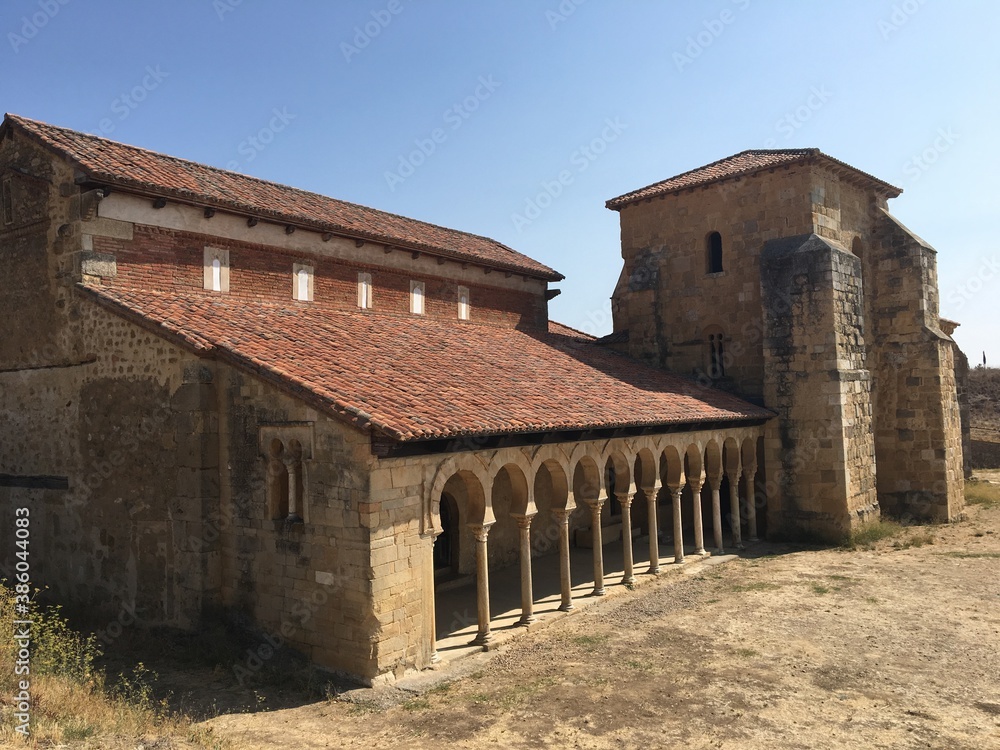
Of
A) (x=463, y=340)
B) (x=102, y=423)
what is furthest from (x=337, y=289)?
(x=102, y=423)

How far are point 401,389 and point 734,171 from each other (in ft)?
42.9

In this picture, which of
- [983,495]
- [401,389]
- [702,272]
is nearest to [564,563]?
[401,389]

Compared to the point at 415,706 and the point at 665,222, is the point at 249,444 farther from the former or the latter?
the point at 665,222

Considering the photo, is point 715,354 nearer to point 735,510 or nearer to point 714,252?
point 714,252

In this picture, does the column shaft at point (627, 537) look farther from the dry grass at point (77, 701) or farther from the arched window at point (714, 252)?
the arched window at point (714, 252)

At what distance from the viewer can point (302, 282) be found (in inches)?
597

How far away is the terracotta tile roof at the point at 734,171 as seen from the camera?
60.3ft

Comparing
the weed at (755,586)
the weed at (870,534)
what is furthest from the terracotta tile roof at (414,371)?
the weed at (870,534)

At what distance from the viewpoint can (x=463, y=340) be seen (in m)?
15.8

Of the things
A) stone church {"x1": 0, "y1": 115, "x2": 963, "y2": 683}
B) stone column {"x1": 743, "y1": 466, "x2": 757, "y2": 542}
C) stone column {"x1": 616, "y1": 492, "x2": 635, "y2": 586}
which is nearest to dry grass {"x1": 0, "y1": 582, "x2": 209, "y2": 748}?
stone church {"x1": 0, "y1": 115, "x2": 963, "y2": 683}

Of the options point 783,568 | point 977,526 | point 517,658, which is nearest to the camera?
point 517,658

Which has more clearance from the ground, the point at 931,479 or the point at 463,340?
the point at 463,340

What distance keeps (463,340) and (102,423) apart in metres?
7.15

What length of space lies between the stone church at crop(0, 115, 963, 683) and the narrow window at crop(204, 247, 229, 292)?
0.06m
